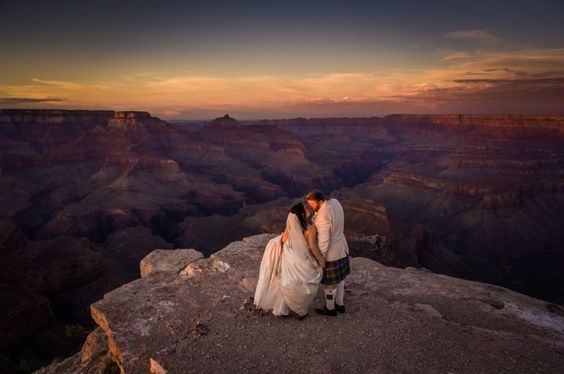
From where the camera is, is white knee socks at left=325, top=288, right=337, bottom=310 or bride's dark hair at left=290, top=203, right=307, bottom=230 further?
white knee socks at left=325, top=288, right=337, bottom=310

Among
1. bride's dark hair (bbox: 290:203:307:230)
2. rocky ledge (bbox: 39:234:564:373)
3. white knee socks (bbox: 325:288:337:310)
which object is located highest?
bride's dark hair (bbox: 290:203:307:230)

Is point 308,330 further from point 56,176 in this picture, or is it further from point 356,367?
point 56,176

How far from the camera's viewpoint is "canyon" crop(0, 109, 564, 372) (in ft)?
133

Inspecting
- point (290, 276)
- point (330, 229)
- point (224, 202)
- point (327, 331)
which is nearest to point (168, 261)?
point (290, 276)

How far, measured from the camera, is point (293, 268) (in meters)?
7.76

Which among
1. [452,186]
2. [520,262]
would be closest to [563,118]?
[452,186]

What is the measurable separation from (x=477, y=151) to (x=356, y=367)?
13504 cm

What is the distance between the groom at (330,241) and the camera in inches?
300

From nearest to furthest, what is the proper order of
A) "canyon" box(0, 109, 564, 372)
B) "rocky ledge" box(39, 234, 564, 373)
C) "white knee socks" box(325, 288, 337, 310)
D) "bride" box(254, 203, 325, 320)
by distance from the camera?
"rocky ledge" box(39, 234, 564, 373)
"bride" box(254, 203, 325, 320)
"white knee socks" box(325, 288, 337, 310)
"canyon" box(0, 109, 564, 372)

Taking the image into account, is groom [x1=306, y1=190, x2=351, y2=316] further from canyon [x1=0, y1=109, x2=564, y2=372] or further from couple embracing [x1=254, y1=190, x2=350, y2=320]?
canyon [x1=0, y1=109, x2=564, y2=372]

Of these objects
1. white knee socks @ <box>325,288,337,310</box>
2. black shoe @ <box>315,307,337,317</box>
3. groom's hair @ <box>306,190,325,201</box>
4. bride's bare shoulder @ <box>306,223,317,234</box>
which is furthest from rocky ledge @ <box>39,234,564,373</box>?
groom's hair @ <box>306,190,325,201</box>

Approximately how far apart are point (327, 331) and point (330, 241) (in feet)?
6.21

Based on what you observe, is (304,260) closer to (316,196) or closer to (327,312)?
(316,196)

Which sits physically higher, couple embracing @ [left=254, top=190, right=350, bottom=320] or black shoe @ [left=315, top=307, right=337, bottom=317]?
couple embracing @ [left=254, top=190, right=350, bottom=320]
